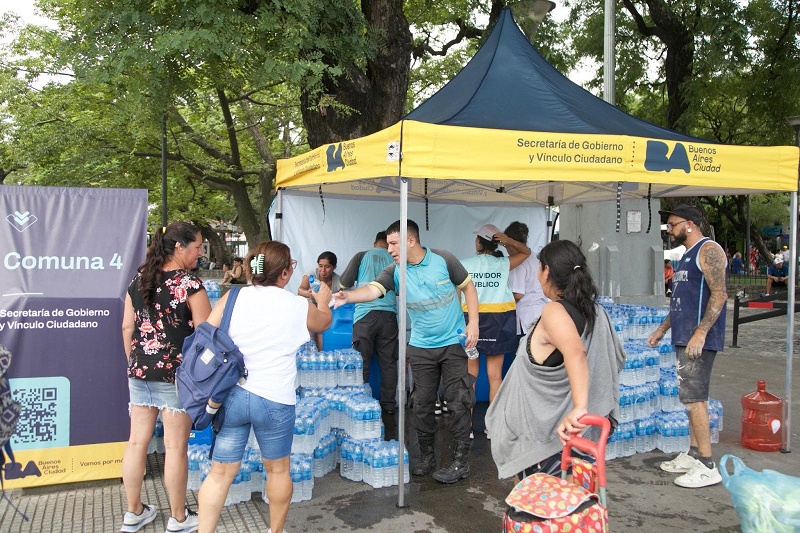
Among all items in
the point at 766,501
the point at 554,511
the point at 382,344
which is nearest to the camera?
the point at 554,511

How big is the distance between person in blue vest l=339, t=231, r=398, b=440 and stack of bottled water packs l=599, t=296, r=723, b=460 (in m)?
2.06

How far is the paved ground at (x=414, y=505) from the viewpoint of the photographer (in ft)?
13.4

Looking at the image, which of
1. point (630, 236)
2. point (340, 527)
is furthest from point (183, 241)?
point (630, 236)

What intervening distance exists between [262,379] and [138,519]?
150 centimetres

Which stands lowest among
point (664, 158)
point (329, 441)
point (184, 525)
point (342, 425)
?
point (184, 525)

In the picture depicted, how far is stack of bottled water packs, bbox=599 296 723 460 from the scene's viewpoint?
18.0 ft

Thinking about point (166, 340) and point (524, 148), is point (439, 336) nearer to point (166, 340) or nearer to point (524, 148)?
point (524, 148)

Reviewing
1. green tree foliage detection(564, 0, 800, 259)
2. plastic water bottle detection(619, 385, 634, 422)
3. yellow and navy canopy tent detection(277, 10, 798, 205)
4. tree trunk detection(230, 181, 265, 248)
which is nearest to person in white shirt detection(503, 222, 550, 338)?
plastic water bottle detection(619, 385, 634, 422)

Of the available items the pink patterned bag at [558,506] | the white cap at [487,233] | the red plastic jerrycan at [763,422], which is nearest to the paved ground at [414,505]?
the red plastic jerrycan at [763,422]

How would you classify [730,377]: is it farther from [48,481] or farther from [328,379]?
[48,481]

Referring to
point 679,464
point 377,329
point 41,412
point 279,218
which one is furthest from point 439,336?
point 279,218

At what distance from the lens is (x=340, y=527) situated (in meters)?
4.07

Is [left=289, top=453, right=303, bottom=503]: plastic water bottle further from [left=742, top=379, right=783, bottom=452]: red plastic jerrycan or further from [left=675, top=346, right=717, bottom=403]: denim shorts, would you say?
[left=742, top=379, right=783, bottom=452]: red plastic jerrycan

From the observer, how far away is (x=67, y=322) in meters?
4.57
